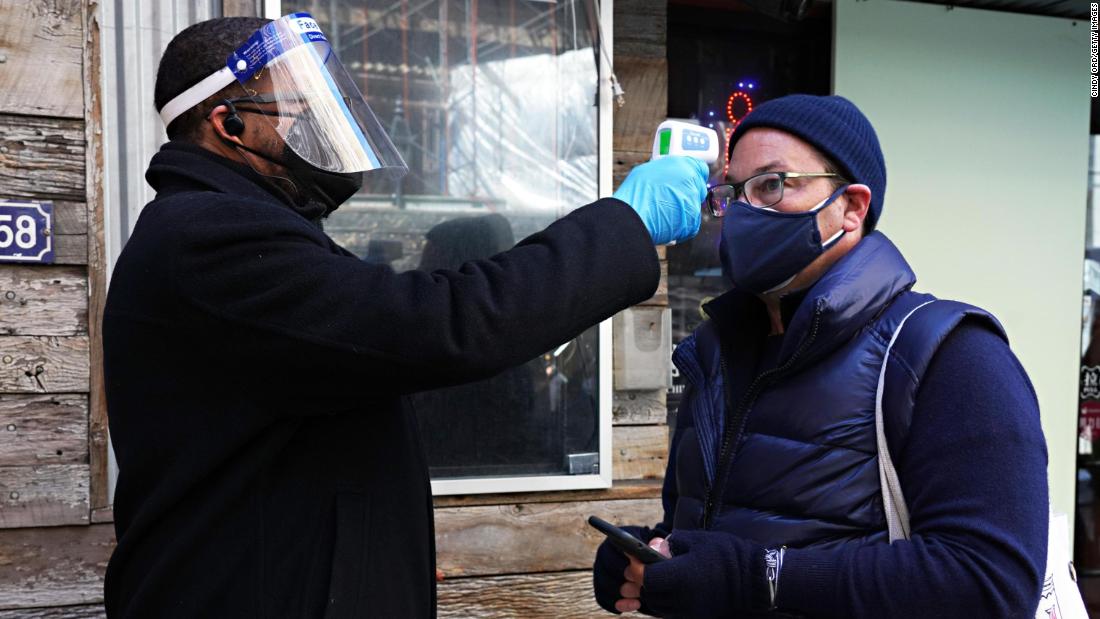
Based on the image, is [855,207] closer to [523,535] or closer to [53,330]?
[523,535]

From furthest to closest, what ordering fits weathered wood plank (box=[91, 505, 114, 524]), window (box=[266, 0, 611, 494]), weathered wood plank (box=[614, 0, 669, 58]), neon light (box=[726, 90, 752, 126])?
neon light (box=[726, 90, 752, 126])
weathered wood plank (box=[614, 0, 669, 58])
window (box=[266, 0, 611, 494])
weathered wood plank (box=[91, 505, 114, 524])

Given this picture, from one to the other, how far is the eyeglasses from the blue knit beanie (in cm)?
4

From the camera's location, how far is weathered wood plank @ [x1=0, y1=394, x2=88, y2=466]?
2711mm

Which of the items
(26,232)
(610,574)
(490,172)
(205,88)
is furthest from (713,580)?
(26,232)

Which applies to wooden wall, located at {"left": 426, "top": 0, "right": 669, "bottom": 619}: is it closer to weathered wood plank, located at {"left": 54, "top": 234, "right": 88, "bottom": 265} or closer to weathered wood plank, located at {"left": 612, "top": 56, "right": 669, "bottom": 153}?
weathered wood plank, located at {"left": 612, "top": 56, "right": 669, "bottom": 153}

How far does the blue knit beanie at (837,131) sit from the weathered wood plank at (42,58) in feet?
6.93

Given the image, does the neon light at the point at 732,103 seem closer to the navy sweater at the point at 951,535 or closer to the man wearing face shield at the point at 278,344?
the man wearing face shield at the point at 278,344

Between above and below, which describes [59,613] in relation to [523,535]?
below

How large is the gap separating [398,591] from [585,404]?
1818 mm

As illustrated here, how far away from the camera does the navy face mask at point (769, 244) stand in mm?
1698

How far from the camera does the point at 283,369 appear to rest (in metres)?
1.38

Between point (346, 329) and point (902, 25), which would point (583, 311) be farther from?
point (902, 25)

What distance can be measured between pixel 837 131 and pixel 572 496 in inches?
75.8

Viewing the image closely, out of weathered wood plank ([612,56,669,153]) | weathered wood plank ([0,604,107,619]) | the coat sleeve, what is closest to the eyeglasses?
the coat sleeve
